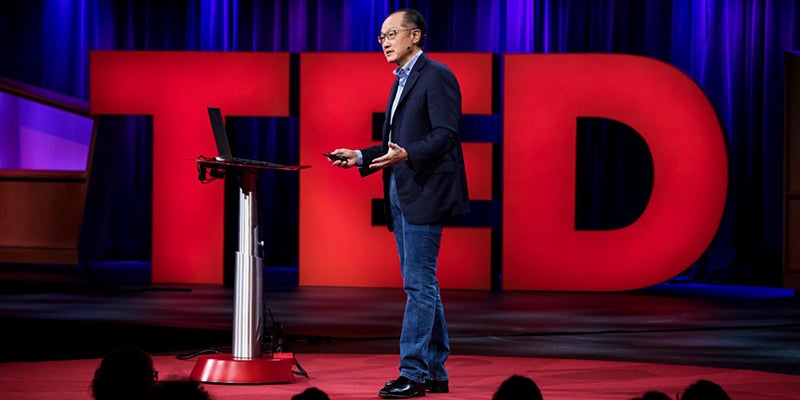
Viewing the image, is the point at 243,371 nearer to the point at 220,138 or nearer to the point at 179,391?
the point at 220,138

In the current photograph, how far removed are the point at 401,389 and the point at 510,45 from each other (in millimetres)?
7236

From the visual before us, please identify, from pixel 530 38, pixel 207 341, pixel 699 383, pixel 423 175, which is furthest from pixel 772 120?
pixel 699 383

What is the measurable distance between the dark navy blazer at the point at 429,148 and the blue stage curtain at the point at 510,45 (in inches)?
245

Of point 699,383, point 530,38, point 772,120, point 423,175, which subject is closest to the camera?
point 699,383

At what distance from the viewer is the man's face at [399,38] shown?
148 inches

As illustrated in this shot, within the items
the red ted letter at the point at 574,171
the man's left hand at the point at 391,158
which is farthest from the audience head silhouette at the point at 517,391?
the red ted letter at the point at 574,171

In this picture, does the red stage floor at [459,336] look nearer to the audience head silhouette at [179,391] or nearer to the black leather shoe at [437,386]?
the black leather shoe at [437,386]

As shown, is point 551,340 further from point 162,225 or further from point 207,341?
point 162,225

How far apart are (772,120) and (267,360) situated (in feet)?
23.2

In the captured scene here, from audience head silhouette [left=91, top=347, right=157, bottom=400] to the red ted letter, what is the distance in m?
6.30

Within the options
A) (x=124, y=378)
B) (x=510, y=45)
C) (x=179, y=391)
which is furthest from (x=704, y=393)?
(x=510, y=45)

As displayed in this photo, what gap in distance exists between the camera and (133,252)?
37.8 feet

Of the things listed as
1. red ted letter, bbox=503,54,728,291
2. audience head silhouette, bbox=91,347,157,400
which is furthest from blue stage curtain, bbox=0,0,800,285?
audience head silhouette, bbox=91,347,157,400

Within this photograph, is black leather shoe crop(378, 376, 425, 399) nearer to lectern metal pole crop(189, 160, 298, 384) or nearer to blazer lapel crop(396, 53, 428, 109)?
lectern metal pole crop(189, 160, 298, 384)
